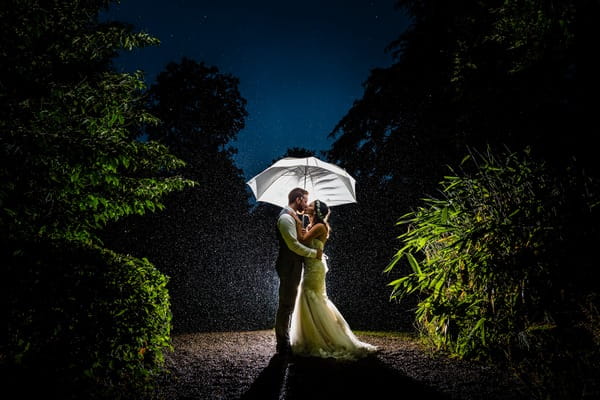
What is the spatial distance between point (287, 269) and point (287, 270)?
0.5 inches

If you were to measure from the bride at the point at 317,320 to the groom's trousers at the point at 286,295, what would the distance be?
0.50ft

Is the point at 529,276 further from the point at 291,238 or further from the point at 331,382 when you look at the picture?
the point at 291,238

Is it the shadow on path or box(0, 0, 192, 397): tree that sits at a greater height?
box(0, 0, 192, 397): tree

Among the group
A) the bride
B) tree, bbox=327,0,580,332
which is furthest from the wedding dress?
tree, bbox=327,0,580,332

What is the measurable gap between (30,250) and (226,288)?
43.8ft

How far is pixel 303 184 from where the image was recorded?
20.0 feet

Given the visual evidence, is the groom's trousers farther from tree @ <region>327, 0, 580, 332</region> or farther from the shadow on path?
tree @ <region>327, 0, 580, 332</region>

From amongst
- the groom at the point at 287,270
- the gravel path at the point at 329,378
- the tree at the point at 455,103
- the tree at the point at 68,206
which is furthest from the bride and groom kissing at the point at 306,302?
the tree at the point at 455,103

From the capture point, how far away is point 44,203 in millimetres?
4422

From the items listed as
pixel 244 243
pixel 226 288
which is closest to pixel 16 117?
pixel 226 288

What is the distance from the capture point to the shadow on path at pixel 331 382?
9.43ft

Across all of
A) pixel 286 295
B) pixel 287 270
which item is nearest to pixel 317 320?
pixel 286 295

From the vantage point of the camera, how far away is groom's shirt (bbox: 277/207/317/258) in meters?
4.56

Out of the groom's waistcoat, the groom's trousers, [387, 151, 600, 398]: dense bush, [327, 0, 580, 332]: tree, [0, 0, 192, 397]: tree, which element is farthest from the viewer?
[327, 0, 580, 332]: tree
